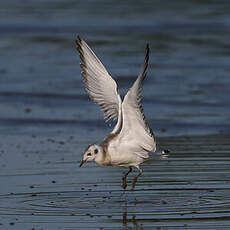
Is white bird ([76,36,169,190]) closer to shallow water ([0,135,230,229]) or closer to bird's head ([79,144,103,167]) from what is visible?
bird's head ([79,144,103,167])

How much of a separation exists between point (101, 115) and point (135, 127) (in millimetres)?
5420

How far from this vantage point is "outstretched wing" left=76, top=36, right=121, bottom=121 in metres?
9.46

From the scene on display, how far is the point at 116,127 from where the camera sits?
9.40 m

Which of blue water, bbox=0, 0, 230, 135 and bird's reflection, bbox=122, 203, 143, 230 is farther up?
blue water, bbox=0, 0, 230, 135

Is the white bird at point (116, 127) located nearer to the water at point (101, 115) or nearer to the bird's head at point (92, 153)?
the bird's head at point (92, 153)

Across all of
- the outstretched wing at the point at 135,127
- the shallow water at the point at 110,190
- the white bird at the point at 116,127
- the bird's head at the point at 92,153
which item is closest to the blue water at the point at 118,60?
the shallow water at the point at 110,190

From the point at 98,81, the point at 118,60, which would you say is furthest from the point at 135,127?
the point at 118,60

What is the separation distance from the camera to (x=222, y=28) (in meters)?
23.6

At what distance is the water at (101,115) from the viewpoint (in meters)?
8.66

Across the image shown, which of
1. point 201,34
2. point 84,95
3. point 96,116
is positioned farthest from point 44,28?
point 96,116

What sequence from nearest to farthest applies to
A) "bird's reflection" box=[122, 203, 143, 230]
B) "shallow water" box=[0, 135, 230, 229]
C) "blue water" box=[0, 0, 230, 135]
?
"bird's reflection" box=[122, 203, 143, 230] < "shallow water" box=[0, 135, 230, 229] < "blue water" box=[0, 0, 230, 135]

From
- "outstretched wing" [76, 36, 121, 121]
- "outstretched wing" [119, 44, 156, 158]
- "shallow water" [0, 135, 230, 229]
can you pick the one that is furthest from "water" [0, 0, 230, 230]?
"outstretched wing" [76, 36, 121, 121]

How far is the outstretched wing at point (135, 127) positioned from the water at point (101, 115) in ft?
1.73

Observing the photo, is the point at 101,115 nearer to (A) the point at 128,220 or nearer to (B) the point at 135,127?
(B) the point at 135,127
